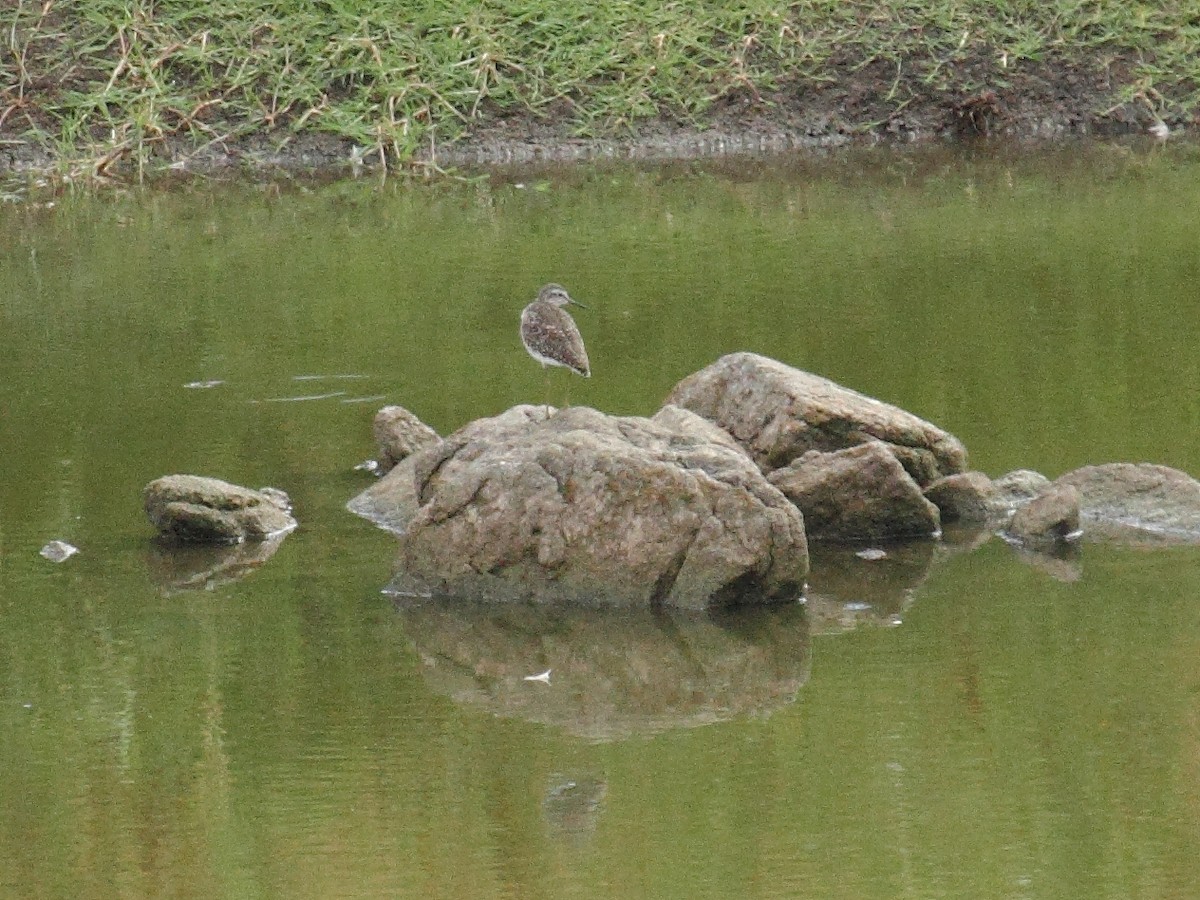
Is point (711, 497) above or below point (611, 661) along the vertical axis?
above

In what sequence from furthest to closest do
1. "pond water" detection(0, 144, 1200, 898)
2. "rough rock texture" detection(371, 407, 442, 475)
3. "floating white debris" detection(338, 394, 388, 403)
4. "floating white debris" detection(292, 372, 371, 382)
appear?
1. "floating white debris" detection(292, 372, 371, 382)
2. "floating white debris" detection(338, 394, 388, 403)
3. "rough rock texture" detection(371, 407, 442, 475)
4. "pond water" detection(0, 144, 1200, 898)

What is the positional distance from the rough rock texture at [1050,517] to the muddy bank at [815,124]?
36.3ft

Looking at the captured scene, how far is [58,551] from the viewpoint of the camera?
856cm

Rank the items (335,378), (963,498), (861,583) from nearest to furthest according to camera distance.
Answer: (861,583)
(963,498)
(335,378)

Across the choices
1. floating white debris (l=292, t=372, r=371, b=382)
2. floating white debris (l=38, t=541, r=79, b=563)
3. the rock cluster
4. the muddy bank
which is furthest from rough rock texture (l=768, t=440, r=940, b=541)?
the muddy bank

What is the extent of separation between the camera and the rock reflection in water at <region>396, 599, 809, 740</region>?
6.61 metres

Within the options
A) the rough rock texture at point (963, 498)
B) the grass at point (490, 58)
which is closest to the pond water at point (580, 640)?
the rough rock texture at point (963, 498)

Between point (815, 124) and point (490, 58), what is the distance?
2708 mm

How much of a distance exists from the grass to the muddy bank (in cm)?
5

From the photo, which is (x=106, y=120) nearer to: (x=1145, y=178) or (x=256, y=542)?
(x=1145, y=178)

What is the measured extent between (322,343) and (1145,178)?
6.98 metres

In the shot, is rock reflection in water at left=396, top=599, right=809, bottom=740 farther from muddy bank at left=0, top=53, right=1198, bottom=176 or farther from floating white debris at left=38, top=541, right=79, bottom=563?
muddy bank at left=0, top=53, right=1198, bottom=176

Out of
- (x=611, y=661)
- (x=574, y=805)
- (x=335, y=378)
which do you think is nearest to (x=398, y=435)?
(x=335, y=378)

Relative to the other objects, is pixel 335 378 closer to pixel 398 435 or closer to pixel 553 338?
pixel 398 435
